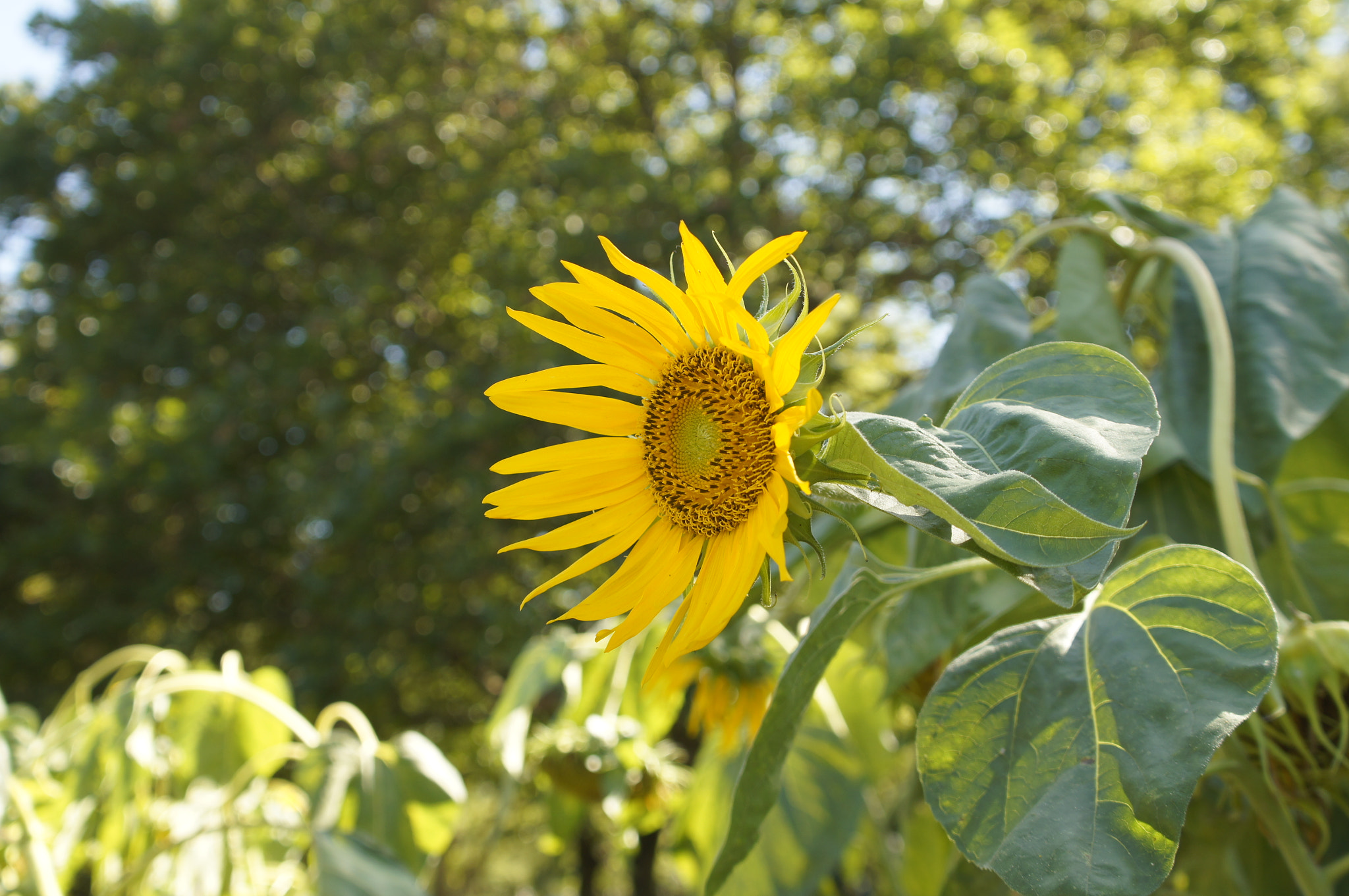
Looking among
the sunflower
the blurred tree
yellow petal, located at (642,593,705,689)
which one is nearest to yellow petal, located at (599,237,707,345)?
the sunflower

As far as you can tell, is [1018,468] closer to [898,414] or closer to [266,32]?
[898,414]

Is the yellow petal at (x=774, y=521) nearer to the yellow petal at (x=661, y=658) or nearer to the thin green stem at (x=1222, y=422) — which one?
the yellow petal at (x=661, y=658)

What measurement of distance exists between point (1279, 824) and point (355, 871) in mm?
533

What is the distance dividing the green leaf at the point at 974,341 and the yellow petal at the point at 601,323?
0.17 metres

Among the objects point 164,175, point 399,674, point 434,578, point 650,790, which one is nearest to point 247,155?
point 164,175

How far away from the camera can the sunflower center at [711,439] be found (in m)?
0.39

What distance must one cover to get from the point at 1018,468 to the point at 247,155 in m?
5.39

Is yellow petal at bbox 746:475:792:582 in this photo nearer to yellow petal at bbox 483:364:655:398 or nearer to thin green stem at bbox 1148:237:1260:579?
yellow petal at bbox 483:364:655:398

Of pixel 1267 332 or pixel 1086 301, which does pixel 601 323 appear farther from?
pixel 1267 332

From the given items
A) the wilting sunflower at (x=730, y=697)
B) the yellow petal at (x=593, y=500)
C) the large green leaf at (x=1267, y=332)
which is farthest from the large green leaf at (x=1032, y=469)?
the wilting sunflower at (x=730, y=697)

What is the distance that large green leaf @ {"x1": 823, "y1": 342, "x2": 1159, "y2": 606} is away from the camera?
0.29 m

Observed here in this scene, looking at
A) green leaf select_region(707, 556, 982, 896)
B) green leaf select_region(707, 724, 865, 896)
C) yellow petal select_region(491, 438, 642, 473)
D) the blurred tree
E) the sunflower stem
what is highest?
the sunflower stem

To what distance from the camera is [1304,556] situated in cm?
56

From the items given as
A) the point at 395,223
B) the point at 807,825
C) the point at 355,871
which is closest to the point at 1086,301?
the point at 807,825
